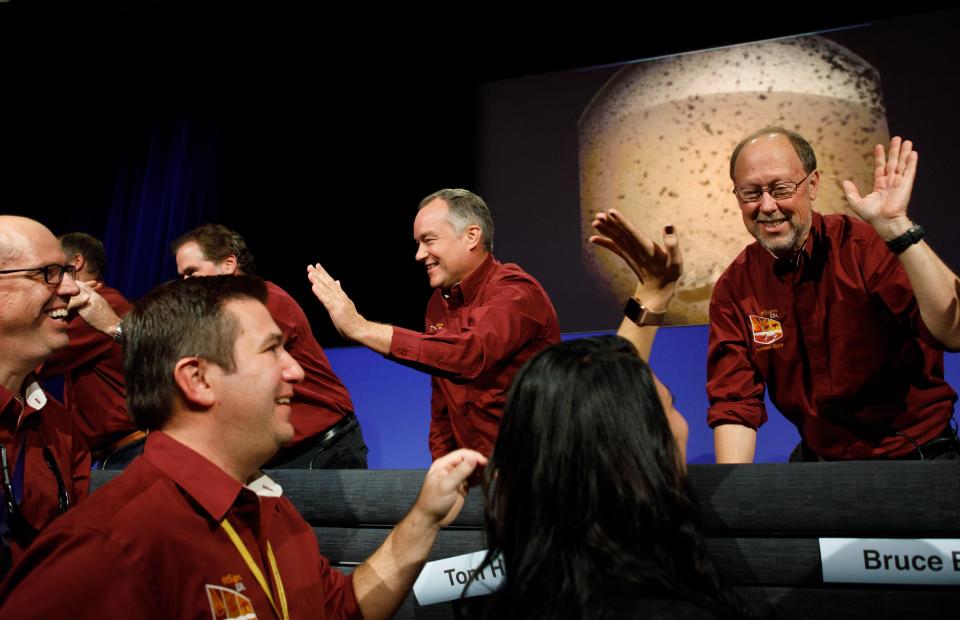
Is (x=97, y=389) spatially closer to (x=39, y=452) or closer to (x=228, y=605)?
(x=39, y=452)

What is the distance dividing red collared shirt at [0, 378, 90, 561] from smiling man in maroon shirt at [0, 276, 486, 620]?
60 centimetres

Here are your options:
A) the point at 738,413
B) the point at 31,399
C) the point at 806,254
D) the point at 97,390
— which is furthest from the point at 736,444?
the point at 97,390

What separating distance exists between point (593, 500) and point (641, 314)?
691mm

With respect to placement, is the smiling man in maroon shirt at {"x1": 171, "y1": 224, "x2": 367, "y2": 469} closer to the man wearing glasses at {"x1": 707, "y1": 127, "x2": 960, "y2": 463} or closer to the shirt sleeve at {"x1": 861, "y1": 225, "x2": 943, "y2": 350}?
the man wearing glasses at {"x1": 707, "y1": 127, "x2": 960, "y2": 463}

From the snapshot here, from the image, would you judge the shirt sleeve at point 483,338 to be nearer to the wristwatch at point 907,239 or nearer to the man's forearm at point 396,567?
the man's forearm at point 396,567

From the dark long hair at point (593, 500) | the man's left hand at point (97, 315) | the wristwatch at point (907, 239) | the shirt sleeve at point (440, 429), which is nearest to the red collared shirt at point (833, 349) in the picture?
the wristwatch at point (907, 239)

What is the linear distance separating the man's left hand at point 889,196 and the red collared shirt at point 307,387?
6.86 feet

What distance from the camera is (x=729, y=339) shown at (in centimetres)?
266

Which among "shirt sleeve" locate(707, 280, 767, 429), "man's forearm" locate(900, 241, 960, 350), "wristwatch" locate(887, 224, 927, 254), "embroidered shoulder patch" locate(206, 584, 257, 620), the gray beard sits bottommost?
"embroidered shoulder patch" locate(206, 584, 257, 620)

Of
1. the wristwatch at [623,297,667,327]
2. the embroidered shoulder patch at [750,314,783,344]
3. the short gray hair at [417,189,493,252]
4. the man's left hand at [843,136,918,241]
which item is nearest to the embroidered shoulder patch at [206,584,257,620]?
the wristwatch at [623,297,667,327]

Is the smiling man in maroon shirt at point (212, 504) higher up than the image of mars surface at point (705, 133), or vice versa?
the image of mars surface at point (705, 133)

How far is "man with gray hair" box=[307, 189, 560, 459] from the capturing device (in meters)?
2.65

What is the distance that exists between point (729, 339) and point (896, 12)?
2.62m

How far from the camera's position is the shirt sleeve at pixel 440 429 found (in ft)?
10.8
